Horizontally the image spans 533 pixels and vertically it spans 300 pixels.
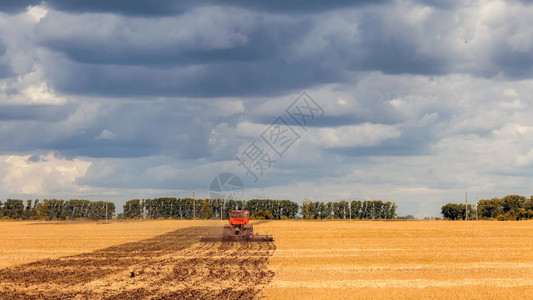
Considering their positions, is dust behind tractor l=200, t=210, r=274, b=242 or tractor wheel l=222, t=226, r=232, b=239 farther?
tractor wheel l=222, t=226, r=232, b=239

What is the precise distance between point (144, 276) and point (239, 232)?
2469 centimetres

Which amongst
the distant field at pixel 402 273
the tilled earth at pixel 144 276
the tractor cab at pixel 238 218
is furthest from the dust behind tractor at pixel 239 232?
the tilled earth at pixel 144 276

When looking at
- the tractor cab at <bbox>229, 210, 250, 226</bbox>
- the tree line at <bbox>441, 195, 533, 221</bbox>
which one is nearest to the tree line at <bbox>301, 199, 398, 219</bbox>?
the tree line at <bbox>441, 195, 533, 221</bbox>

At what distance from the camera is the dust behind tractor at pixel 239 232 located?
54.8 meters

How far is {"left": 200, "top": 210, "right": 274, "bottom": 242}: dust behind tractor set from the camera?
54844 millimetres

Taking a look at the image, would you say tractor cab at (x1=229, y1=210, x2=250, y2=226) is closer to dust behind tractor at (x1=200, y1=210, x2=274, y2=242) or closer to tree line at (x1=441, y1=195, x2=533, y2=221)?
dust behind tractor at (x1=200, y1=210, x2=274, y2=242)

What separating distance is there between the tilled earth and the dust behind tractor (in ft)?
31.0

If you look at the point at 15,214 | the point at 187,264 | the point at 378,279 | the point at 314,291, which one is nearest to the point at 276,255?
the point at 187,264

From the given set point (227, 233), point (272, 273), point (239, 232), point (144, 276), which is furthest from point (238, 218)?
point (144, 276)

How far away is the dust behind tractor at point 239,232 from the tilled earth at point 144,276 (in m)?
9.46

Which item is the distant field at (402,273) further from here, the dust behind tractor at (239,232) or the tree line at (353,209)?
the tree line at (353,209)

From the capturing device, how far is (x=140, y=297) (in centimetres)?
2402

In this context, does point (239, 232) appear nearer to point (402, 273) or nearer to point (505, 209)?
point (402, 273)

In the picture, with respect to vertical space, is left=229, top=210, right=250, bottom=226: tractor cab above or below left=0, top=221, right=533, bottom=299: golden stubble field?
above
